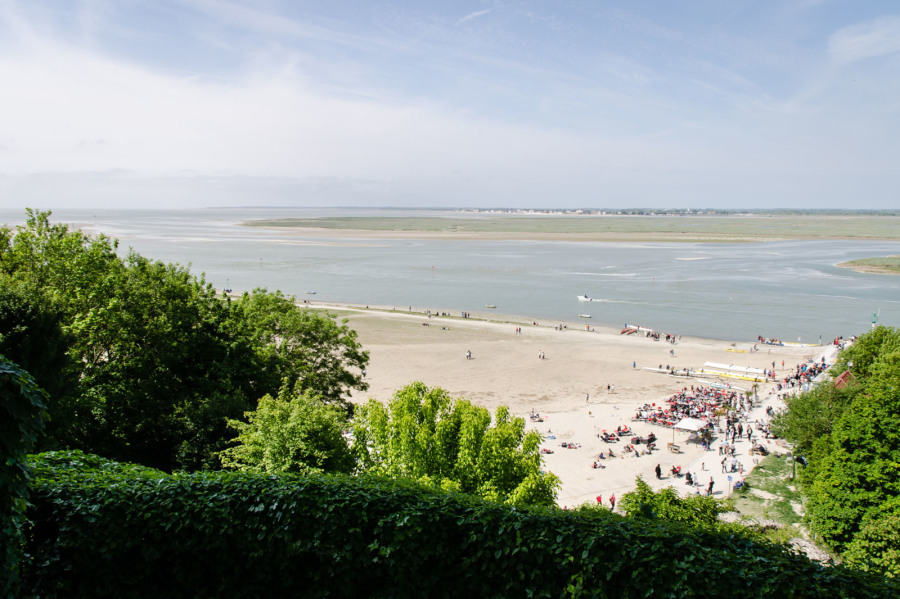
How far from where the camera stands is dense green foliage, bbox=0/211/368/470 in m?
14.4

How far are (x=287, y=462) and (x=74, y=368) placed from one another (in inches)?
365

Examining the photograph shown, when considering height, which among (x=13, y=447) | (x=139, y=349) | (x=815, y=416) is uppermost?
(x=13, y=447)

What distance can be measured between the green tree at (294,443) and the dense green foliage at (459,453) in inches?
40.7

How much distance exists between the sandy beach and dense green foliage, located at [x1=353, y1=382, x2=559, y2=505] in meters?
10.2

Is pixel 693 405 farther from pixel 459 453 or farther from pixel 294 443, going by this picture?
pixel 294 443

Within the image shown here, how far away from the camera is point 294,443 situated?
13.0m

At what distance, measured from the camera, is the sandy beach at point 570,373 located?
87.8ft

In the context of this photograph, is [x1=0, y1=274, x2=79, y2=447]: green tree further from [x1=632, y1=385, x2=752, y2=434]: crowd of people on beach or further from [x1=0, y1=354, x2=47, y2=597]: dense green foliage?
[x1=632, y1=385, x2=752, y2=434]: crowd of people on beach

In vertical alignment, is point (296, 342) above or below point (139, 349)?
below

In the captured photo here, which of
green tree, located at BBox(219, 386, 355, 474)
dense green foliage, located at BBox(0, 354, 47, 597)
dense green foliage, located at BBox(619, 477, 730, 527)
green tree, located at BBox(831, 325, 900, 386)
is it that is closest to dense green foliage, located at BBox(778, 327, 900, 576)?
dense green foliage, located at BBox(619, 477, 730, 527)

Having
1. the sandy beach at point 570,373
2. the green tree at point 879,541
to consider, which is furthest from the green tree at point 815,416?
the green tree at point 879,541

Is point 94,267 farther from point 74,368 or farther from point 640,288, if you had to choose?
point 640,288

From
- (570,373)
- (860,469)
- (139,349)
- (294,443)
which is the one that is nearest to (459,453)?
(294,443)

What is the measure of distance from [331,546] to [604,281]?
83538 mm
